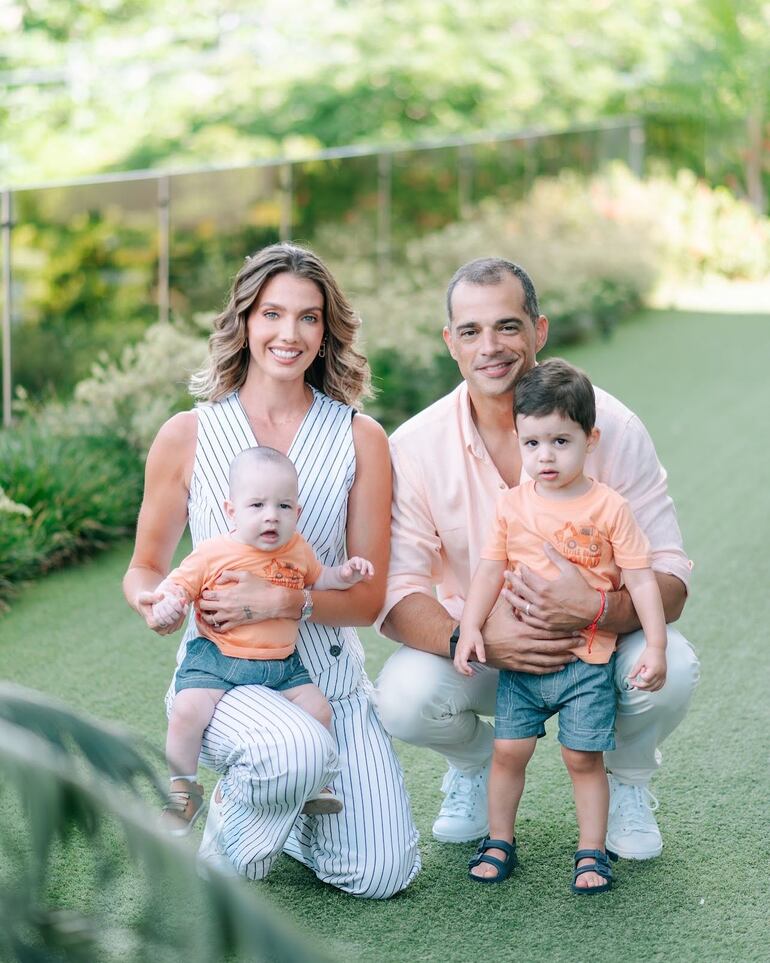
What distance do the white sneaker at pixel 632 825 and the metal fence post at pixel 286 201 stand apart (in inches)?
300

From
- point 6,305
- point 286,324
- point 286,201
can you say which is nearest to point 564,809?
point 286,324

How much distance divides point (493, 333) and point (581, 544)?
60 centimetres

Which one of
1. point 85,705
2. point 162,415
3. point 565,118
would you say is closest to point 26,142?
point 565,118

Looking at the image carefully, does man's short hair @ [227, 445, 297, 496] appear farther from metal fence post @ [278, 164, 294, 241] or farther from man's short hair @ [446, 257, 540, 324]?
metal fence post @ [278, 164, 294, 241]

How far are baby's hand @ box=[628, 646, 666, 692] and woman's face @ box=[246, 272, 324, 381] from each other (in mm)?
1156

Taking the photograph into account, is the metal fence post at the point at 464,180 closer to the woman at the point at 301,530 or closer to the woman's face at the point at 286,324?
the woman at the point at 301,530

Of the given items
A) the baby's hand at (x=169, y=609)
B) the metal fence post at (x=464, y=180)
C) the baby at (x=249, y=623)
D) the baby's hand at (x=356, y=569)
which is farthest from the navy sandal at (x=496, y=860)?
the metal fence post at (x=464, y=180)

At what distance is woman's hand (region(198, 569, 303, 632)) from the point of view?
133 inches

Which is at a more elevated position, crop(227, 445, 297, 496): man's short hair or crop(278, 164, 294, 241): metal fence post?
crop(278, 164, 294, 241): metal fence post

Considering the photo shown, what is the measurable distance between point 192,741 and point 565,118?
21.3 m

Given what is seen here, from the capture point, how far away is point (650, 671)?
3.35 m

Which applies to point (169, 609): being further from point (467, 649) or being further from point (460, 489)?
point (460, 489)

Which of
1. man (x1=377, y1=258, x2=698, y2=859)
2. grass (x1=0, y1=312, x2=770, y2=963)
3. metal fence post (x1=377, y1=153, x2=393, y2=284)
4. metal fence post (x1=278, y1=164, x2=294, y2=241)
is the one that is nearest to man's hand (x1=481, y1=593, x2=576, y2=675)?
man (x1=377, y1=258, x2=698, y2=859)

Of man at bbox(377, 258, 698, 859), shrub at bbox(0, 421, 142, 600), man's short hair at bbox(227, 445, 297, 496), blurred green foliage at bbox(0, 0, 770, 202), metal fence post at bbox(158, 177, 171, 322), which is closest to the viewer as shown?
man's short hair at bbox(227, 445, 297, 496)
